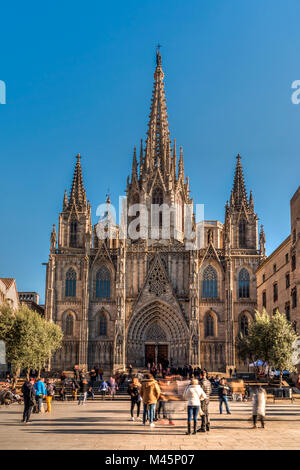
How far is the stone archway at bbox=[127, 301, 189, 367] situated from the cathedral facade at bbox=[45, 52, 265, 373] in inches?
3.8

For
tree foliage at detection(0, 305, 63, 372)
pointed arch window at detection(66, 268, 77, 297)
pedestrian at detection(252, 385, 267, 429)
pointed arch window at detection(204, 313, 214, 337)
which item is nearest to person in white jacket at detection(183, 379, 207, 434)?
pedestrian at detection(252, 385, 267, 429)

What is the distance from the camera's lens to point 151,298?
60.8m

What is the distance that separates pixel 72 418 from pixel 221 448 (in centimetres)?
1016

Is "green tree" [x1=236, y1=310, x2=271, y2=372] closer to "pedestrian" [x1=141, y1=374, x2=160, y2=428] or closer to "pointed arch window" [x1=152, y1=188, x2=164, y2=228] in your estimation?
"pedestrian" [x1=141, y1=374, x2=160, y2=428]

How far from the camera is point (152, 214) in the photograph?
65.1 meters

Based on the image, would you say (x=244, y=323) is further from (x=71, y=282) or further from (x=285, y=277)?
(x=71, y=282)

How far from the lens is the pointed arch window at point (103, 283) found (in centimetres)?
6166

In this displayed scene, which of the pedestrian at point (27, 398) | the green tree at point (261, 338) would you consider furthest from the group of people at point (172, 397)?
the green tree at point (261, 338)

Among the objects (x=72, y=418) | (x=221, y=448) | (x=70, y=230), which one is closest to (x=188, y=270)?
(x=70, y=230)

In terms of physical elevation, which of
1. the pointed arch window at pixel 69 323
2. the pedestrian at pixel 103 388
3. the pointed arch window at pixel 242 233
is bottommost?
the pedestrian at pixel 103 388

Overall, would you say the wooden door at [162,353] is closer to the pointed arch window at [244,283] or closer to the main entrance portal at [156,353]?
the main entrance portal at [156,353]

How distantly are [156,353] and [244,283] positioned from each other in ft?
36.8

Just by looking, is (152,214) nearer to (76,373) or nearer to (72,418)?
(76,373)

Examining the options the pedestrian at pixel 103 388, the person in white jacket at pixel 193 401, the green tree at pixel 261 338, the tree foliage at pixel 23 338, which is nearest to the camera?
the person in white jacket at pixel 193 401
